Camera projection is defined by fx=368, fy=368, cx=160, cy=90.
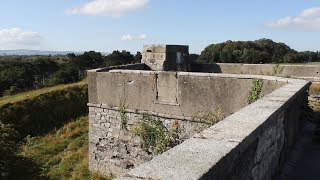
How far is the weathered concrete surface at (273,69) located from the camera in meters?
13.2

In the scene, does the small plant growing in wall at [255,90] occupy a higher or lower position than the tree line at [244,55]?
lower

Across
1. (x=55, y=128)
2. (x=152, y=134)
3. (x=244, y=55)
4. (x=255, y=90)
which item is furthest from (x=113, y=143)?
(x=244, y=55)

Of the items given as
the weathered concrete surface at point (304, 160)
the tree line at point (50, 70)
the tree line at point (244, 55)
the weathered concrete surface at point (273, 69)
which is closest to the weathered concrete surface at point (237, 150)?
the weathered concrete surface at point (304, 160)

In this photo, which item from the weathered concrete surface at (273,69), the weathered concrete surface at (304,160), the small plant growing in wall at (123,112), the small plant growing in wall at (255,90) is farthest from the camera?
the weathered concrete surface at (273,69)

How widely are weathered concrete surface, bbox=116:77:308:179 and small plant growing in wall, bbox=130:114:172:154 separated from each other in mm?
4421

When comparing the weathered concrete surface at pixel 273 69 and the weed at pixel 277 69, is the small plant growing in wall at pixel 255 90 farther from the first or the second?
the weed at pixel 277 69

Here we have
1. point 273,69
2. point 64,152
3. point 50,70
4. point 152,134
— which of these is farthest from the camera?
point 50,70

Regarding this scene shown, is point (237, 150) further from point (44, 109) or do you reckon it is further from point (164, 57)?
point (44, 109)

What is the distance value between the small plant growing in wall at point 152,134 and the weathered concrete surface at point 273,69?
5.41m

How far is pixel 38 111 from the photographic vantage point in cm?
2225

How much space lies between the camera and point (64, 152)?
50.6 feet

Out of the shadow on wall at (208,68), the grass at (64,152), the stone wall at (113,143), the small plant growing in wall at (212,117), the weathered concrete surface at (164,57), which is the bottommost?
the grass at (64,152)

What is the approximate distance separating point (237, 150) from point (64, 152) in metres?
13.3

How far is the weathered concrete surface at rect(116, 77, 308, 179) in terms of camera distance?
2627 millimetres
